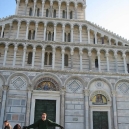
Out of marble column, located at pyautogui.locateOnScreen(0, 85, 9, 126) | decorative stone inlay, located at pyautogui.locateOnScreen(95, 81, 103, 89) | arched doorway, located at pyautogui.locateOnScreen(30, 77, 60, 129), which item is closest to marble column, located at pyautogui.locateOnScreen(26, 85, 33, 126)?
arched doorway, located at pyautogui.locateOnScreen(30, 77, 60, 129)

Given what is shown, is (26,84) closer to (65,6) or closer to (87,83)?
(87,83)

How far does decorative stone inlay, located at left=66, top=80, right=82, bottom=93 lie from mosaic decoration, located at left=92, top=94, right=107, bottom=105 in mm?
1424

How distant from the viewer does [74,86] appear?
51.7 feet

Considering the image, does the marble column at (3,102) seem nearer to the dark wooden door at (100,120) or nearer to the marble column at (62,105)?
the marble column at (62,105)

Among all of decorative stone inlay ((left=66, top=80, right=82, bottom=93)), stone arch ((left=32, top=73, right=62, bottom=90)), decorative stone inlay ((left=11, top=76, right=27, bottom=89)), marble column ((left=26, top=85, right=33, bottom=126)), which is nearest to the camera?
marble column ((left=26, top=85, right=33, bottom=126))

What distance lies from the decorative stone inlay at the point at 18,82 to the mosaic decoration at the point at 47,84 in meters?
1.06

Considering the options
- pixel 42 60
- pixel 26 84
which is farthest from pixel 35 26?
pixel 26 84

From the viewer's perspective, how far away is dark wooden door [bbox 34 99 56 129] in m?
15.0

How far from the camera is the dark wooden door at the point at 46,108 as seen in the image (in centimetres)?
1496

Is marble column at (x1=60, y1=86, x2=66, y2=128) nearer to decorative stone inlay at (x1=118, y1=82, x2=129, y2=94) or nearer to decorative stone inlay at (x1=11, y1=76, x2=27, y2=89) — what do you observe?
decorative stone inlay at (x1=11, y1=76, x2=27, y2=89)

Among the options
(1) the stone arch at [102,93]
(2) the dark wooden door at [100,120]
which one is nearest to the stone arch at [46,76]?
(1) the stone arch at [102,93]

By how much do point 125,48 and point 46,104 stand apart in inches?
307

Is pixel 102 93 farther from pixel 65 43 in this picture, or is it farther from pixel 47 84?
pixel 65 43

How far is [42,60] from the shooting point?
16.0 meters
